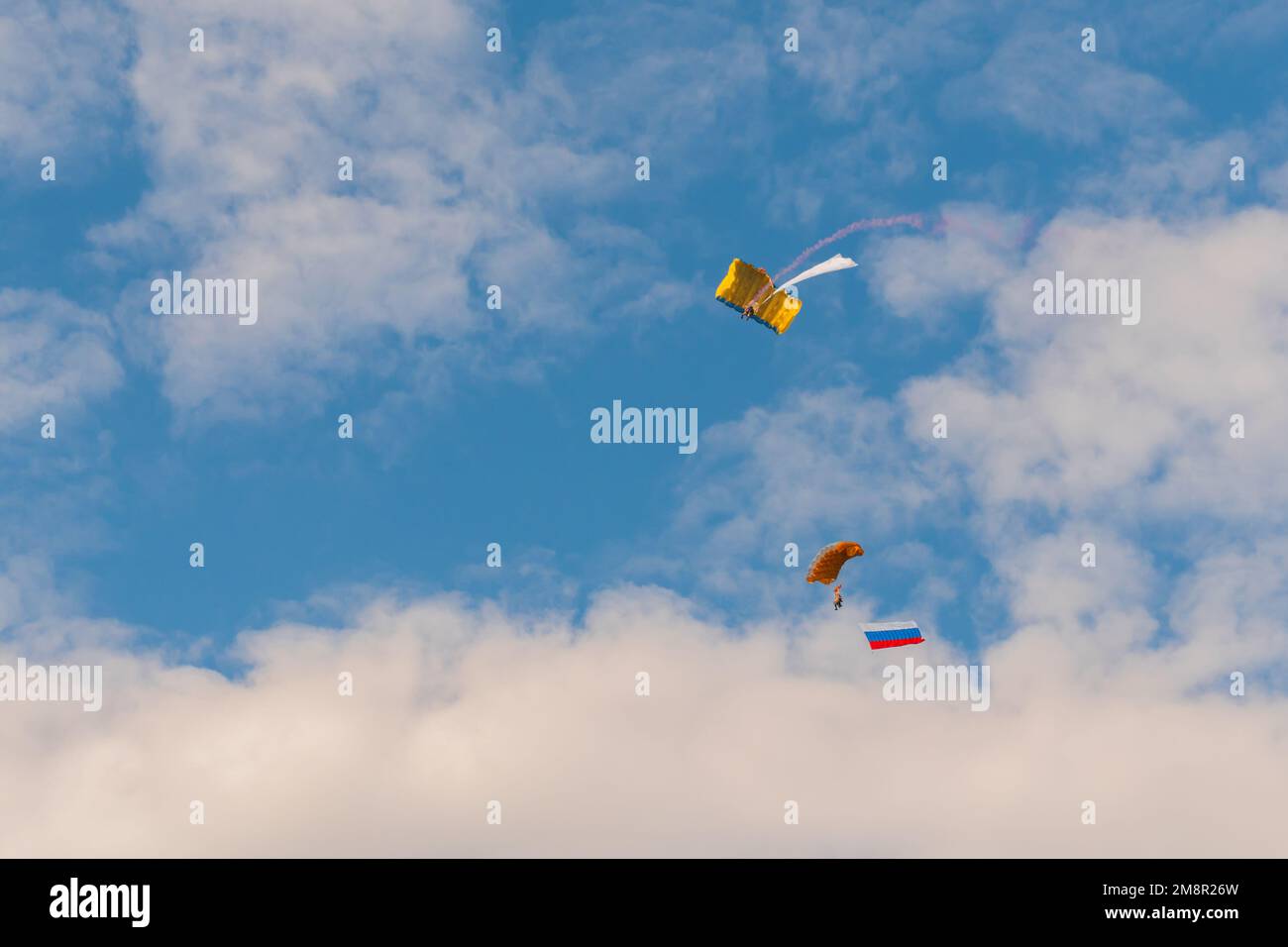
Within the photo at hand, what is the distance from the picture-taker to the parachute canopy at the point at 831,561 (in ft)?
300

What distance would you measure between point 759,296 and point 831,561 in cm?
1882

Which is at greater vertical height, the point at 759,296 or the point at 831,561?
the point at 759,296

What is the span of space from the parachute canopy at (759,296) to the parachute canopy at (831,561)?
1526 centimetres

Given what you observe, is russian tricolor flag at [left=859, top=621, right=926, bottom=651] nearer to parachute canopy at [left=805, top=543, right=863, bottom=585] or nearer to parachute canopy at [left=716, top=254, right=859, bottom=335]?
parachute canopy at [left=805, top=543, right=863, bottom=585]

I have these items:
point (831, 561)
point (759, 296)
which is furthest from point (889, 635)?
point (759, 296)

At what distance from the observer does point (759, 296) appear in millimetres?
86938

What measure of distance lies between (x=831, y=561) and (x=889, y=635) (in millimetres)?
6823

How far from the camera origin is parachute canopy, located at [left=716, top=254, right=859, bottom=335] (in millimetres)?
86312

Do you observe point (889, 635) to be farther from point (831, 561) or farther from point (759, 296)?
point (759, 296)

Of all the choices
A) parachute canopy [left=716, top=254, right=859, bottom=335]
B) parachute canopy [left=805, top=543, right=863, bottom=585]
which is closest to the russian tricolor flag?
parachute canopy [left=805, top=543, right=863, bottom=585]

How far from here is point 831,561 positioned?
92.1 meters

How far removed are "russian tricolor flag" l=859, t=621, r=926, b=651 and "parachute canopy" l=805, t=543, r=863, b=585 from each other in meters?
4.19

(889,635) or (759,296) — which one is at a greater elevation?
(759,296)
